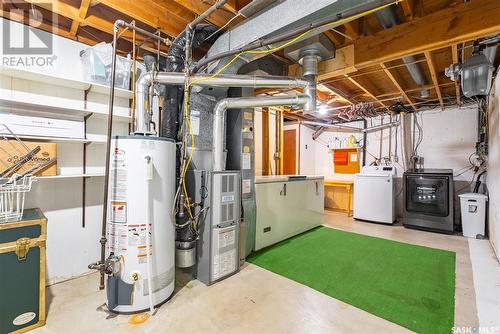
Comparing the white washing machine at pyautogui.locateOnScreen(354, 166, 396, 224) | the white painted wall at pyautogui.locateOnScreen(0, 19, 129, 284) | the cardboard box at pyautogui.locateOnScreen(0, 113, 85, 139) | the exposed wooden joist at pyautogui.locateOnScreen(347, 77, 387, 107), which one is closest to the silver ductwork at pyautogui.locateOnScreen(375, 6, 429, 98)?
the exposed wooden joist at pyautogui.locateOnScreen(347, 77, 387, 107)

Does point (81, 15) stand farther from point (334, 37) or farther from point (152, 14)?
point (334, 37)

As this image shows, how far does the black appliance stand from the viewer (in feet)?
13.8

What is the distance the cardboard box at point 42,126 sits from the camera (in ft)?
6.57

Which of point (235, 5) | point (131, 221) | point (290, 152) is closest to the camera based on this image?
point (131, 221)

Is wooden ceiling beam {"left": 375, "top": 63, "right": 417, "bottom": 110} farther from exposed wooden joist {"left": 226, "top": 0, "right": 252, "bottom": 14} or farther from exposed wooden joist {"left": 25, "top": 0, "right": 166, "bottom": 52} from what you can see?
exposed wooden joist {"left": 25, "top": 0, "right": 166, "bottom": 52}

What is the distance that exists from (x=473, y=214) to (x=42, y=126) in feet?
19.7

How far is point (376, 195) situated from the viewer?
4.87 m

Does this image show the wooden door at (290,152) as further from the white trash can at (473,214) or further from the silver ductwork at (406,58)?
the white trash can at (473,214)

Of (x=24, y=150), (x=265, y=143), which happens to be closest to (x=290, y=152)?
(x=265, y=143)

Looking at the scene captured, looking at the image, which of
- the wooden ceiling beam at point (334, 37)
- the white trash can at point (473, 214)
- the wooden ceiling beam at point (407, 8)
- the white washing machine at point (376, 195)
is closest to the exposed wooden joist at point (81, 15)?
the wooden ceiling beam at point (334, 37)

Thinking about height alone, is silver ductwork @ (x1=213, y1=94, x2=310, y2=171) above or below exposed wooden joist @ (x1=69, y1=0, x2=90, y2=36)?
below

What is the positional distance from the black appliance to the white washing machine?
0.89 feet

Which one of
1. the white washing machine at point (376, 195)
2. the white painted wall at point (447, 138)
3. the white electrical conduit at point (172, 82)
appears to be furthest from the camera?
the white washing machine at point (376, 195)

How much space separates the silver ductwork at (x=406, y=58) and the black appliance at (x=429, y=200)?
150 cm
